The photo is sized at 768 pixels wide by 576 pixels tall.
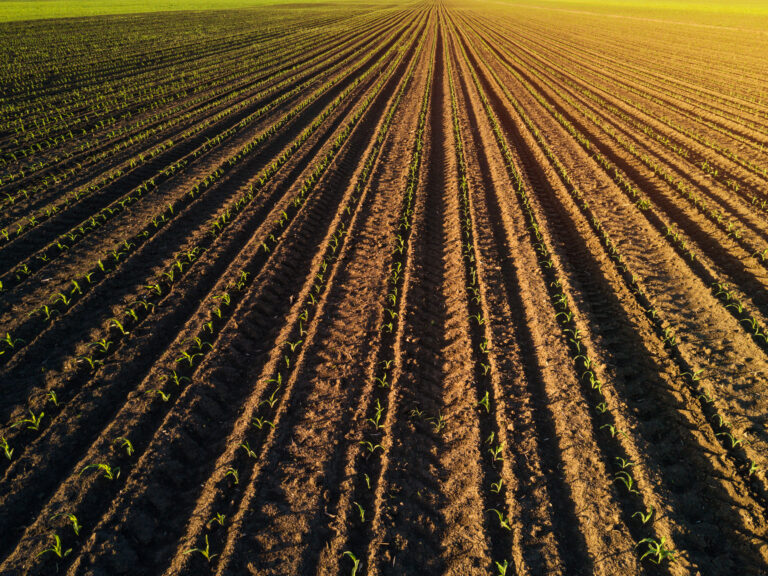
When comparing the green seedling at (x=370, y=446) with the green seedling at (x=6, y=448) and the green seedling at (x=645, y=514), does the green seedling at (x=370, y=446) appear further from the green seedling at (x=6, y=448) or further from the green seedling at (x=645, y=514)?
the green seedling at (x=6, y=448)

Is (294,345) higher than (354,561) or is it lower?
higher

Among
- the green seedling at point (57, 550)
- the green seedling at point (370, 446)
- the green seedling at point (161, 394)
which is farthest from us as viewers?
the green seedling at point (161, 394)

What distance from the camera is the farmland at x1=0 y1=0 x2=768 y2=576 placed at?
3.77m

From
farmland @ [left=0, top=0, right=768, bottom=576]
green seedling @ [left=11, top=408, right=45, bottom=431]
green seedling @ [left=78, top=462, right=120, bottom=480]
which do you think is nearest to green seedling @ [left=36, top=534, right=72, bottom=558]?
farmland @ [left=0, top=0, right=768, bottom=576]

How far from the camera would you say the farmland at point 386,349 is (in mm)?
3766

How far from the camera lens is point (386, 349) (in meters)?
5.76

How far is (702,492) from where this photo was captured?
3992 millimetres

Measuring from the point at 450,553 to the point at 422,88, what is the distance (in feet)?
66.2

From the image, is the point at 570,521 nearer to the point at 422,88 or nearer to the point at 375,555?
the point at 375,555

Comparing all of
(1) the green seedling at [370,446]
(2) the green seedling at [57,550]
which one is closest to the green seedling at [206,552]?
(2) the green seedling at [57,550]

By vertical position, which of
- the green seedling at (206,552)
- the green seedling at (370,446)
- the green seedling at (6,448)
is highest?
the green seedling at (6,448)

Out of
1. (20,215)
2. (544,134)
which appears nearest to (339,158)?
(544,134)

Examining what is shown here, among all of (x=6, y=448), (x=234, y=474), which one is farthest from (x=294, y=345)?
(x=6, y=448)

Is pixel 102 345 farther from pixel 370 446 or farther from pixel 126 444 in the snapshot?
pixel 370 446
